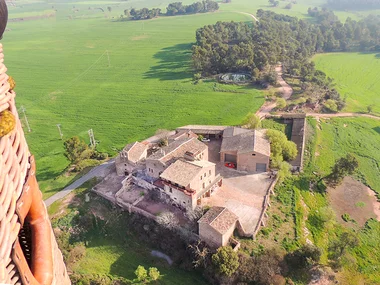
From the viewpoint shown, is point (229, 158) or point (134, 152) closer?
point (134, 152)

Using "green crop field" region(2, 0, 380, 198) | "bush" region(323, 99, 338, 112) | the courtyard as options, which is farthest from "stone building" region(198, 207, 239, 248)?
"bush" region(323, 99, 338, 112)

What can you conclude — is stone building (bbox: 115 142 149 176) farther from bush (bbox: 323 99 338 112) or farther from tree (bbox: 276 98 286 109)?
bush (bbox: 323 99 338 112)

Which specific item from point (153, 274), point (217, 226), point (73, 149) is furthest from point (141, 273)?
point (73, 149)

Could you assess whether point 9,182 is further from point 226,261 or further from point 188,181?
point 188,181

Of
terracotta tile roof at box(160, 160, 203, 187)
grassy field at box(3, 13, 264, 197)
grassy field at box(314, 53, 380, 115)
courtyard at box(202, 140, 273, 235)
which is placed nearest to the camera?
terracotta tile roof at box(160, 160, 203, 187)

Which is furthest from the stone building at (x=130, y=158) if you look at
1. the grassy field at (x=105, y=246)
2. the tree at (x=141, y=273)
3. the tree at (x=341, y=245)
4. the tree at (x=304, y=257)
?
the tree at (x=341, y=245)

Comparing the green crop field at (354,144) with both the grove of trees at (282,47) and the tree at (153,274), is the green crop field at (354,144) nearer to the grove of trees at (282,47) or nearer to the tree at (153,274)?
the grove of trees at (282,47)

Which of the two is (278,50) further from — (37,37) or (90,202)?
(37,37)
